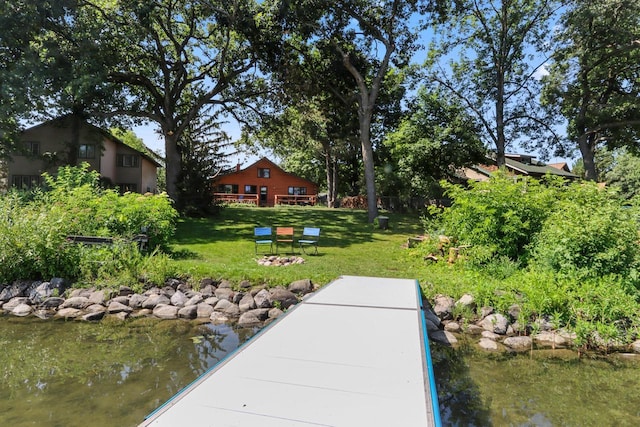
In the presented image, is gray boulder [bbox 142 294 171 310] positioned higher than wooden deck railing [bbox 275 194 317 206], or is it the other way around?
wooden deck railing [bbox 275 194 317 206]

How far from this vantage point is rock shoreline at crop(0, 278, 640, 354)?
22.0 ft

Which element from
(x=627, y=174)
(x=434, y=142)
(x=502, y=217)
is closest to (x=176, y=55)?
(x=434, y=142)

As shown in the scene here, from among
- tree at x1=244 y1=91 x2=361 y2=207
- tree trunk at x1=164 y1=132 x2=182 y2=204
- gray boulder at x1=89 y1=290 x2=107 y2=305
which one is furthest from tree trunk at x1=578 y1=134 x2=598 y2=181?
gray boulder at x1=89 y1=290 x2=107 y2=305

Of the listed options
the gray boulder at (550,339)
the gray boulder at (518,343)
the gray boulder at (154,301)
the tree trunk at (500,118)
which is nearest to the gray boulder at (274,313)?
the gray boulder at (154,301)

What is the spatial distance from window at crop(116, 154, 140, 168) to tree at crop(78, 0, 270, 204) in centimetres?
685

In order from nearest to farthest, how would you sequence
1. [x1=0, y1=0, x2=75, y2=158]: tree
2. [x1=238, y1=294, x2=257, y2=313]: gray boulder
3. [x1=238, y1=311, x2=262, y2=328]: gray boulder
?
[x1=238, y1=311, x2=262, y2=328]: gray boulder, [x1=238, y1=294, x2=257, y2=313]: gray boulder, [x1=0, y1=0, x2=75, y2=158]: tree

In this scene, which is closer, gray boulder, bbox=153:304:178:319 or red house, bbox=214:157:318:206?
gray boulder, bbox=153:304:178:319

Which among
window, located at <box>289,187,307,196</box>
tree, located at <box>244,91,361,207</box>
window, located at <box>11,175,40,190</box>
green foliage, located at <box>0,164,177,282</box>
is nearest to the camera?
green foliage, located at <box>0,164,177,282</box>

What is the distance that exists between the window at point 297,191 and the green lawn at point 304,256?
1996 cm

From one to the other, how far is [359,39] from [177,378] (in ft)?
72.2

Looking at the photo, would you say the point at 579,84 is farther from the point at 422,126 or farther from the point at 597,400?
the point at 597,400

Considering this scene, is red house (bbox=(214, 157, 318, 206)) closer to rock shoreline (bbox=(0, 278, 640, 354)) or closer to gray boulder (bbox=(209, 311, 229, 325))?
rock shoreline (bbox=(0, 278, 640, 354))

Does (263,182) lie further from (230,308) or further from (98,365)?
(98,365)

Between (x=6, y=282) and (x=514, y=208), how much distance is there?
40.1ft
